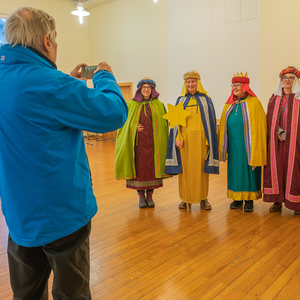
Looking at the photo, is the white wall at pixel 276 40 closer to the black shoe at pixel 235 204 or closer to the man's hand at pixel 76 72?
the black shoe at pixel 235 204

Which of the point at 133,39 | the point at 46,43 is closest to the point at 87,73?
the point at 46,43

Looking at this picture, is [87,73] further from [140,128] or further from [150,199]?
[150,199]

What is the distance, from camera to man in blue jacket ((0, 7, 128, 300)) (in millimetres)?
1043

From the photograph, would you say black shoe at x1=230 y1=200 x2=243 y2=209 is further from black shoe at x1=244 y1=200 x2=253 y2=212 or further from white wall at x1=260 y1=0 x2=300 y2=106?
white wall at x1=260 y1=0 x2=300 y2=106

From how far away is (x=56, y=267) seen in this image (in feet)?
3.78

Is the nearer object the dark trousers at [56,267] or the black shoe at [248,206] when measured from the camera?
the dark trousers at [56,267]

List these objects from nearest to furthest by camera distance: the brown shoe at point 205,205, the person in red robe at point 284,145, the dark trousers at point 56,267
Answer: the dark trousers at point 56,267 → the person in red robe at point 284,145 → the brown shoe at point 205,205

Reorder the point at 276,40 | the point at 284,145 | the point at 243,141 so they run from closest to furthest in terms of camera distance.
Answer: the point at 284,145 < the point at 243,141 < the point at 276,40

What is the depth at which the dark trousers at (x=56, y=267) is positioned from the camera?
1.15 m

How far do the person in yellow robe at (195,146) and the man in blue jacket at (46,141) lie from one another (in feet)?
8.26

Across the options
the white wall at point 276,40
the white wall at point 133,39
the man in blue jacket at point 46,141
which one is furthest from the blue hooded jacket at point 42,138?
the white wall at point 133,39

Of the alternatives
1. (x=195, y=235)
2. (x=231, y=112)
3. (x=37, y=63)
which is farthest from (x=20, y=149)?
(x=231, y=112)

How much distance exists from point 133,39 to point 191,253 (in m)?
8.96

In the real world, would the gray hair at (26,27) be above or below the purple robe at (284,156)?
above
